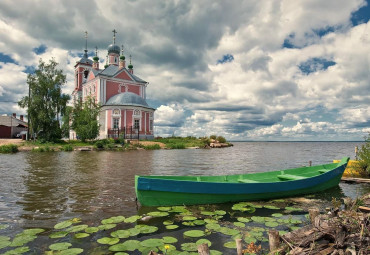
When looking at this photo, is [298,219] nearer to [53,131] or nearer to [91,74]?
[53,131]

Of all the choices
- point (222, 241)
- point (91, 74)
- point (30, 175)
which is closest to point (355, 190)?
point (222, 241)

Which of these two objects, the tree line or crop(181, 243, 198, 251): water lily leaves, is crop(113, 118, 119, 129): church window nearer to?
the tree line

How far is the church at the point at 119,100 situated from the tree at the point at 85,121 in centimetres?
229

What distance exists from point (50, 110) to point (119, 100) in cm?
1146

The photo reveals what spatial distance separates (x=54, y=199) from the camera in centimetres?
790

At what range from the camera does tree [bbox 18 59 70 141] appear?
110 feet

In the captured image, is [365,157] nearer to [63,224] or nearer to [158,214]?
[158,214]

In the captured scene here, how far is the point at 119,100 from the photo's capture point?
140ft

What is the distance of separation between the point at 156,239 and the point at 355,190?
9429mm

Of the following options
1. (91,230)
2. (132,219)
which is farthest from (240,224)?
(91,230)

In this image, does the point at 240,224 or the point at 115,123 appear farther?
the point at 115,123

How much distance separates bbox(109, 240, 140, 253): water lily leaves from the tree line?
107 ft

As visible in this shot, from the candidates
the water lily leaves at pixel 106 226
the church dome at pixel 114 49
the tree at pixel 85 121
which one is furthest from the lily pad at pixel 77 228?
the church dome at pixel 114 49

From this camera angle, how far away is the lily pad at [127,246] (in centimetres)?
423
